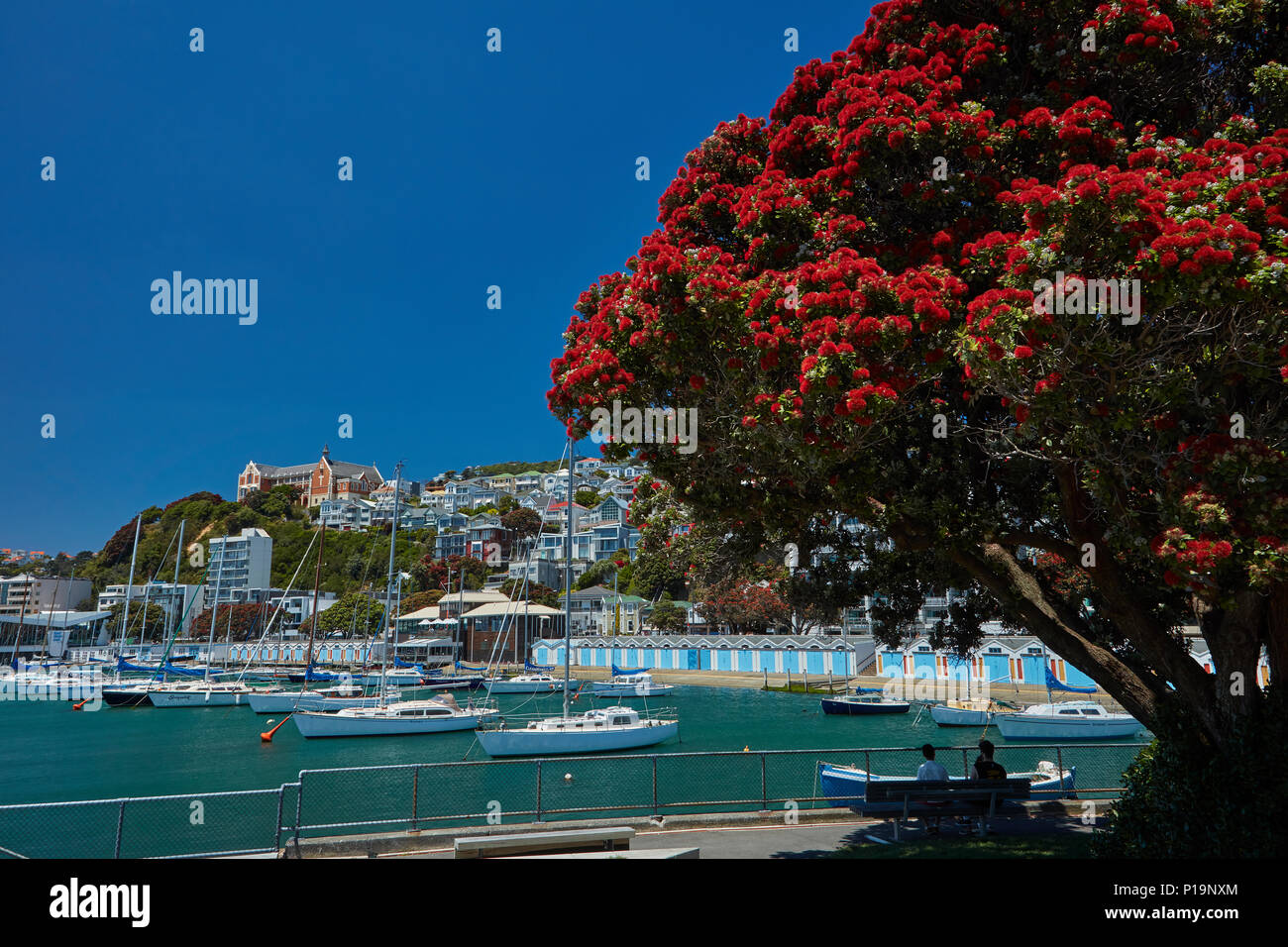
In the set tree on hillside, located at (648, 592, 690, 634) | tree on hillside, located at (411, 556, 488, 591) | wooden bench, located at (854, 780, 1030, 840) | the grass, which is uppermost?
tree on hillside, located at (411, 556, 488, 591)

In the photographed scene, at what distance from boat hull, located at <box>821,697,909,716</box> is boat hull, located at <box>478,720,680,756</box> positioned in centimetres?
1994

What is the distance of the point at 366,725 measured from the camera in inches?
1934

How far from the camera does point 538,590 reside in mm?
115125

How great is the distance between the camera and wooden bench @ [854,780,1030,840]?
13.0m

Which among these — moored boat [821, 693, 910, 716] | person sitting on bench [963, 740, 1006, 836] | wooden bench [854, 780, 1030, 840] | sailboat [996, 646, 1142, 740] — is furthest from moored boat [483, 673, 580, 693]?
wooden bench [854, 780, 1030, 840]

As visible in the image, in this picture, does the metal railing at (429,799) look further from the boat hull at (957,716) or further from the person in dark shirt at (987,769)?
the boat hull at (957,716)

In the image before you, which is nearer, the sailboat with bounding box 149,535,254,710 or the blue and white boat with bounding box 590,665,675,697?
the sailboat with bounding box 149,535,254,710

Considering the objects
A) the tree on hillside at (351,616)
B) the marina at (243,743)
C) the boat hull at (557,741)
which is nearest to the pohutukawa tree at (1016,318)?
the marina at (243,743)

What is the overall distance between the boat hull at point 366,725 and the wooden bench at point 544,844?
138 ft

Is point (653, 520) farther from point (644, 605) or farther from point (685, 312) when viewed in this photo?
point (644, 605)

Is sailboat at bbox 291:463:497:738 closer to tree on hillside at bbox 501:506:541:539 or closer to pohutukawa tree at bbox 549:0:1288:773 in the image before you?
pohutukawa tree at bbox 549:0:1288:773

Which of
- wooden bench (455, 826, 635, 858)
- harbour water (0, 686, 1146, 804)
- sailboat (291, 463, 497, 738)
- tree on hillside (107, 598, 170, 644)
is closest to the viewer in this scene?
wooden bench (455, 826, 635, 858)

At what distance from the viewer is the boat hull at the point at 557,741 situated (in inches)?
1556

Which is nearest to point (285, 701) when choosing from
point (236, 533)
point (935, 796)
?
point (935, 796)
